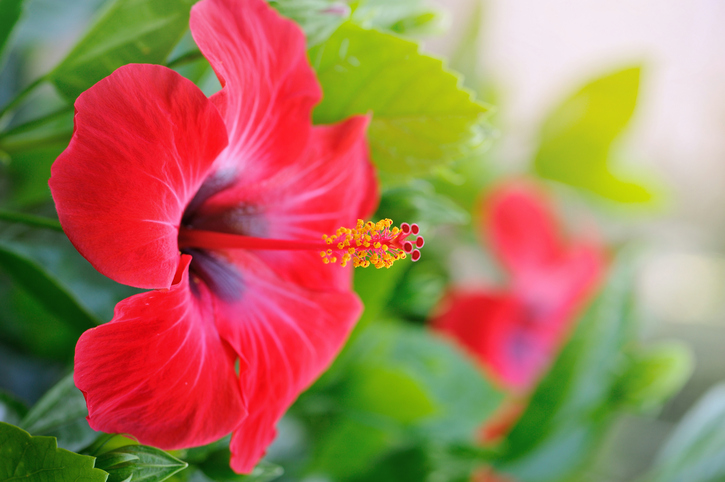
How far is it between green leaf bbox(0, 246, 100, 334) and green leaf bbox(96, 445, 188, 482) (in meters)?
0.09

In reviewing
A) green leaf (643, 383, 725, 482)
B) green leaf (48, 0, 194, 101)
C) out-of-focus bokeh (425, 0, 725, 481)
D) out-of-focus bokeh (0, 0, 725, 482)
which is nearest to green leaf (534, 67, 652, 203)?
out-of-focus bokeh (0, 0, 725, 482)

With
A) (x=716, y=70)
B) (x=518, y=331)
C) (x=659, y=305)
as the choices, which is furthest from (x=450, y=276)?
(x=716, y=70)

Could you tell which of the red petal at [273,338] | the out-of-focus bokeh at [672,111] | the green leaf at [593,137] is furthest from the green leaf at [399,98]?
the out-of-focus bokeh at [672,111]

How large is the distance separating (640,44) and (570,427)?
4.20 feet

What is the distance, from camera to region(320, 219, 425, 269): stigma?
0.33 meters

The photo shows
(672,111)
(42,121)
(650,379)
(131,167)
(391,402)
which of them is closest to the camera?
(131,167)

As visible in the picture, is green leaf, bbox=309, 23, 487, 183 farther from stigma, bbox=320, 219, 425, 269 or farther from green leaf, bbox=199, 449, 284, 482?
green leaf, bbox=199, 449, 284, 482

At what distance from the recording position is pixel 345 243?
1.07ft

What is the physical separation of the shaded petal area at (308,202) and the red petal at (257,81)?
0.01 meters

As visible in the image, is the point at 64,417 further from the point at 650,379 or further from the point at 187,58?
the point at 650,379

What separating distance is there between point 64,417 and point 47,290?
9 centimetres

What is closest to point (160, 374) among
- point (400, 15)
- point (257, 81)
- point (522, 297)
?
point (257, 81)

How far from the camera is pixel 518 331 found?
0.86m

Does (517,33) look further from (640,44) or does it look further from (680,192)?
(680,192)
